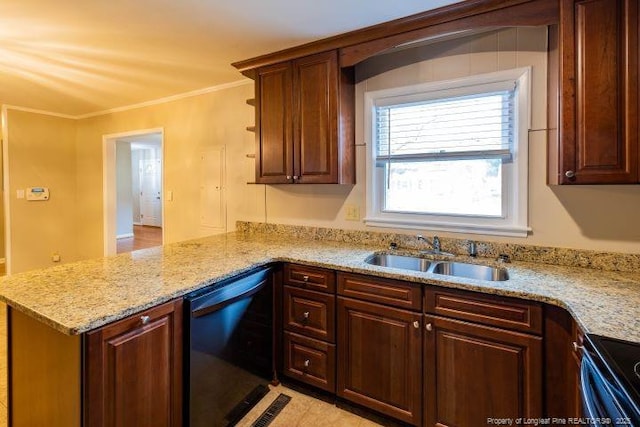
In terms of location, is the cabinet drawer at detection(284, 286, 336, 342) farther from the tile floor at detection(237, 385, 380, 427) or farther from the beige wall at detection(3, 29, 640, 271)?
the beige wall at detection(3, 29, 640, 271)

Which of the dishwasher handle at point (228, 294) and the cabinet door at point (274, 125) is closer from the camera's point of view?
the dishwasher handle at point (228, 294)

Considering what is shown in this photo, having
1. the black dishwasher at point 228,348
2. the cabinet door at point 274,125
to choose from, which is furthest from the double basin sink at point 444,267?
the cabinet door at point 274,125

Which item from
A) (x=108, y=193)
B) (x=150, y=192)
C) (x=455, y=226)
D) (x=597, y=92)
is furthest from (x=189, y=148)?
(x=150, y=192)

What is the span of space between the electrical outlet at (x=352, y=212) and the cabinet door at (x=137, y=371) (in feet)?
4.82

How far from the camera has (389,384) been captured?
70.6 inches

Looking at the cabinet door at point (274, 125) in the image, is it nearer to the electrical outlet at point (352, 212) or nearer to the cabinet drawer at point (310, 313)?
the electrical outlet at point (352, 212)

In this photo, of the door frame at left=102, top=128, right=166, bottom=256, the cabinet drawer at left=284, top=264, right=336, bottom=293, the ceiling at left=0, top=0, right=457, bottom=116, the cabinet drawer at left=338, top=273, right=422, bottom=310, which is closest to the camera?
the cabinet drawer at left=338, top=273, right=422, bottom=310

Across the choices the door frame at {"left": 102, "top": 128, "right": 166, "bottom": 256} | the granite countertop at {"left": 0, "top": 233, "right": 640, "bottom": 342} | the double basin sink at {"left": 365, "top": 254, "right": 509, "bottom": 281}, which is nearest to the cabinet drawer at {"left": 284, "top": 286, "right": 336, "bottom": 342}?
the granite countertop at {"left": 0, "top": 233, "right": 640, "bottom": 342}

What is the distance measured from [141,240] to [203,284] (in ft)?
21.1

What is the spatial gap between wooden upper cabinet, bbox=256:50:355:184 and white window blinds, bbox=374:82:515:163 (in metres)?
0.29

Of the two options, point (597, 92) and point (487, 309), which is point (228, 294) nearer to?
point (487, 309)

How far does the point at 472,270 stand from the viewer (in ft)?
6.61

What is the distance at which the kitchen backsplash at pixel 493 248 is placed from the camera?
1.79 metres

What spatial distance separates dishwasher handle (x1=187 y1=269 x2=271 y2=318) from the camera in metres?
1.57
